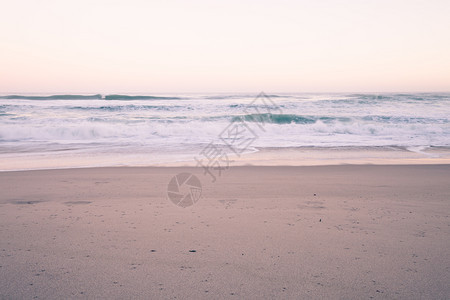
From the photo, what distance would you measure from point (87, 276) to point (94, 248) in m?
0.51

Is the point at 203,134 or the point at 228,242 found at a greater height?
the point at 228,242

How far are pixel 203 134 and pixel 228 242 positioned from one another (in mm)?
14562

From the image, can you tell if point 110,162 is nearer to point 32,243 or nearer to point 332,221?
point 32,243

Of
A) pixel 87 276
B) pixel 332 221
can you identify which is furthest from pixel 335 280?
pixel 87 276

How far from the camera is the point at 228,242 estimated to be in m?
3.21

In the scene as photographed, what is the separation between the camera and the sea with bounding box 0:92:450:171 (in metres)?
9.93

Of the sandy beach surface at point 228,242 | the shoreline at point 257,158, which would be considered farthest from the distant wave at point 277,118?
the sandy beach surface at point 228,242

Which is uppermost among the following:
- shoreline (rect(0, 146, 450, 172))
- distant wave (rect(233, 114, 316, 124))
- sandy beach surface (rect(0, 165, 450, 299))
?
sandy beach surface (rect(0, 165, 450, 299))

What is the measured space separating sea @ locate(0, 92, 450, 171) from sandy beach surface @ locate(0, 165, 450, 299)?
3.95 metres

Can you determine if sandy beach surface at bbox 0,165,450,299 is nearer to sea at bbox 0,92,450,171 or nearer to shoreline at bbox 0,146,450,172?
shoreline at bbox 0,146,450,172

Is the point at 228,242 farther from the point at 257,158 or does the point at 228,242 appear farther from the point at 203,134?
the point at 203,134

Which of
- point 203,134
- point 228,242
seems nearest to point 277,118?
point 203,134

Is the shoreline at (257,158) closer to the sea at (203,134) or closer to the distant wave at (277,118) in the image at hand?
the sea at (203,134)

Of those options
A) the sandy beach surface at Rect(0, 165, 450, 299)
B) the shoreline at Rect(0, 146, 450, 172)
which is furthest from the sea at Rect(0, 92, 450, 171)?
the sandy beach surface at Rect(0, 165, 450, 299)
